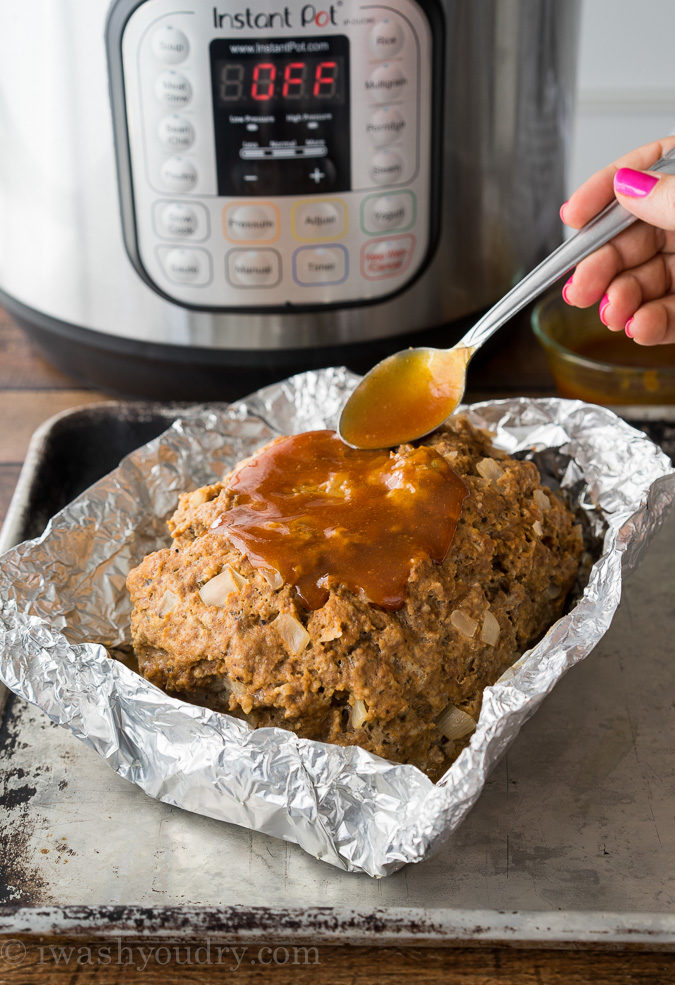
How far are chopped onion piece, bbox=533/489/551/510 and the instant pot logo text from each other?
736 mm

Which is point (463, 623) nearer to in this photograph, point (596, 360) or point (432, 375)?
point (432, 375)

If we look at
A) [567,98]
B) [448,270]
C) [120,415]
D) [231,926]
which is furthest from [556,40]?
[231,926]

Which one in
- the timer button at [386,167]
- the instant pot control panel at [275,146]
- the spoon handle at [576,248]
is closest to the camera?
the spoon handle at [576,248]

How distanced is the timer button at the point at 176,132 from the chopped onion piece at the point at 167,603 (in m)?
0.74

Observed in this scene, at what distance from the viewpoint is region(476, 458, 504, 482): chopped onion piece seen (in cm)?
126

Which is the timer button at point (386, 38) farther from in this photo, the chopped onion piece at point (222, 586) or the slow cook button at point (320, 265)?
the chopped onion piece at point (222, 586)

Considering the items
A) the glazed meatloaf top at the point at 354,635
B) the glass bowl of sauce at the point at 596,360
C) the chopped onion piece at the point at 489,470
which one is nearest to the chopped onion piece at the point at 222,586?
the glazed meatloaf top at the point at 354,635

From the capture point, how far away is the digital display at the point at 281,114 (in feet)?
4.71

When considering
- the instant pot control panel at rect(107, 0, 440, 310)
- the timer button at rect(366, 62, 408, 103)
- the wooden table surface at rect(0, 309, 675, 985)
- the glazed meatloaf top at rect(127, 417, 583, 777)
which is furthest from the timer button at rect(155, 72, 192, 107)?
the wooden table surface at rect(0, 309, 675, 985)

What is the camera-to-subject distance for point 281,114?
1480 mm

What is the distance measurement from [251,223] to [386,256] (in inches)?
9.0

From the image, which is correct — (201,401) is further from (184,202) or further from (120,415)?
(184,202)

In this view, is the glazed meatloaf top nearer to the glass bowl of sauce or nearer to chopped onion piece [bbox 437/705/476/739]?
chopped onion piece [bbox 437/705/476/739]

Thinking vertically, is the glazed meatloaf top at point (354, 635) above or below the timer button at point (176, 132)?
below
